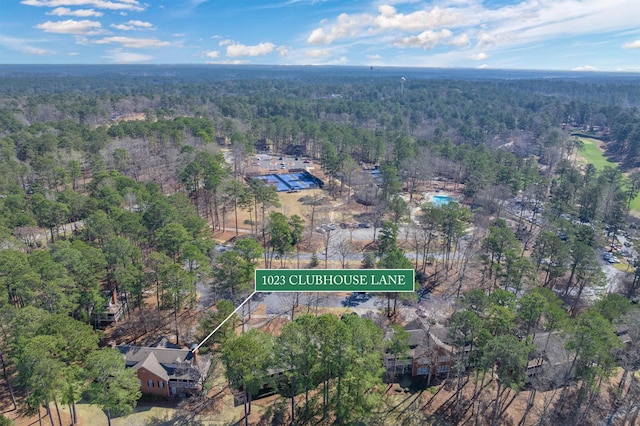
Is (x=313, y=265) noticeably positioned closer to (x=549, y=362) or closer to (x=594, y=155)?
(x=549, y=362)

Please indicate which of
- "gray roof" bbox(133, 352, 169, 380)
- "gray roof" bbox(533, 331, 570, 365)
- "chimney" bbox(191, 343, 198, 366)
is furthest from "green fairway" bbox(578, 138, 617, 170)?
"gray roof" bbox(133, 352, 169, 380)

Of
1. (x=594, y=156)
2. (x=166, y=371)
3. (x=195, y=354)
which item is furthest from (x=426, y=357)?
(x=594, y=156)

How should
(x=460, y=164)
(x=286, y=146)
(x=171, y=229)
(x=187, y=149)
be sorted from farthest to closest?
(x=286, y=146) → (x=460, y=164) → (x=187, y=149) → (x=171, y=229)

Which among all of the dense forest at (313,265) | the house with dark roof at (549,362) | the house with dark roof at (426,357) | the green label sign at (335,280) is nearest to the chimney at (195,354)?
the dense forest at (313,265)

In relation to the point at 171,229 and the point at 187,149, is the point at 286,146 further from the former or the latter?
the point at 171,229

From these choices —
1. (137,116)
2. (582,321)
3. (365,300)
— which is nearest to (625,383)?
(582,321)

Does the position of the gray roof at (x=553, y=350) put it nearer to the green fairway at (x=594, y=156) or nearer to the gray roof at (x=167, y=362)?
the gray roof at (x=167, y=362)
